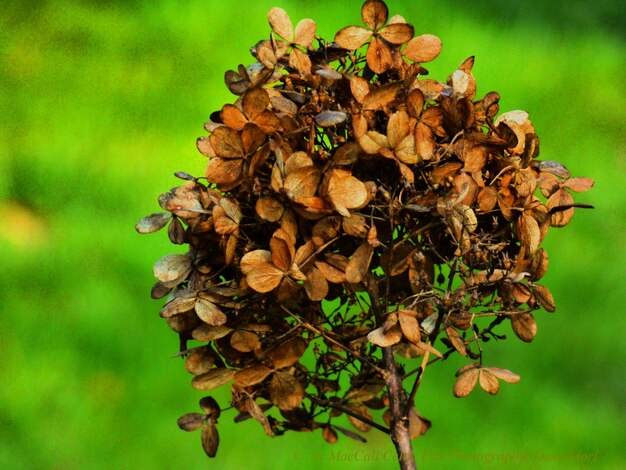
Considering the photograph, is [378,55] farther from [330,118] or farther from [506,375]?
[506,375]

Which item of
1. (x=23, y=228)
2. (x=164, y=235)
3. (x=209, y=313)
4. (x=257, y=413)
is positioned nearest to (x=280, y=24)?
(x=209, y=313)

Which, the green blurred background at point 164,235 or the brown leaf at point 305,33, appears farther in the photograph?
the green blurred background at point 164,235

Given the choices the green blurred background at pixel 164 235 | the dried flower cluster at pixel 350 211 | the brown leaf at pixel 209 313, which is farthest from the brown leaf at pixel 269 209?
the green blurred background at pixel 164 235

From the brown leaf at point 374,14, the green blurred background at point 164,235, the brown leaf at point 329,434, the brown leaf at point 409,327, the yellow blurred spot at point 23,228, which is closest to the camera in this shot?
the brown leaf at point 409,327

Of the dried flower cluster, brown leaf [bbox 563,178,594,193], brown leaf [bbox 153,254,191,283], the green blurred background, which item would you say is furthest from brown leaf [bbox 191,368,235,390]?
the green blurred background

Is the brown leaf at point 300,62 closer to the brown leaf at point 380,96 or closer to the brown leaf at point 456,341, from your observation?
the brown leaf at point 380,96

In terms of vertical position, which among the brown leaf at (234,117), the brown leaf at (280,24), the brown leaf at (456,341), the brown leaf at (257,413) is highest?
the brown leaf at (280,24)

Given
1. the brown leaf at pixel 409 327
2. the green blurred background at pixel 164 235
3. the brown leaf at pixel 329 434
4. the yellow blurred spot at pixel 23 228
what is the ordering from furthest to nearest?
1. the yellow blurred spot at pixel 23 228
2. the green blurred background at pixel 164 235
3. the brown leaf at pixel 329 434
4. the brown leaf at pixel 409 327
